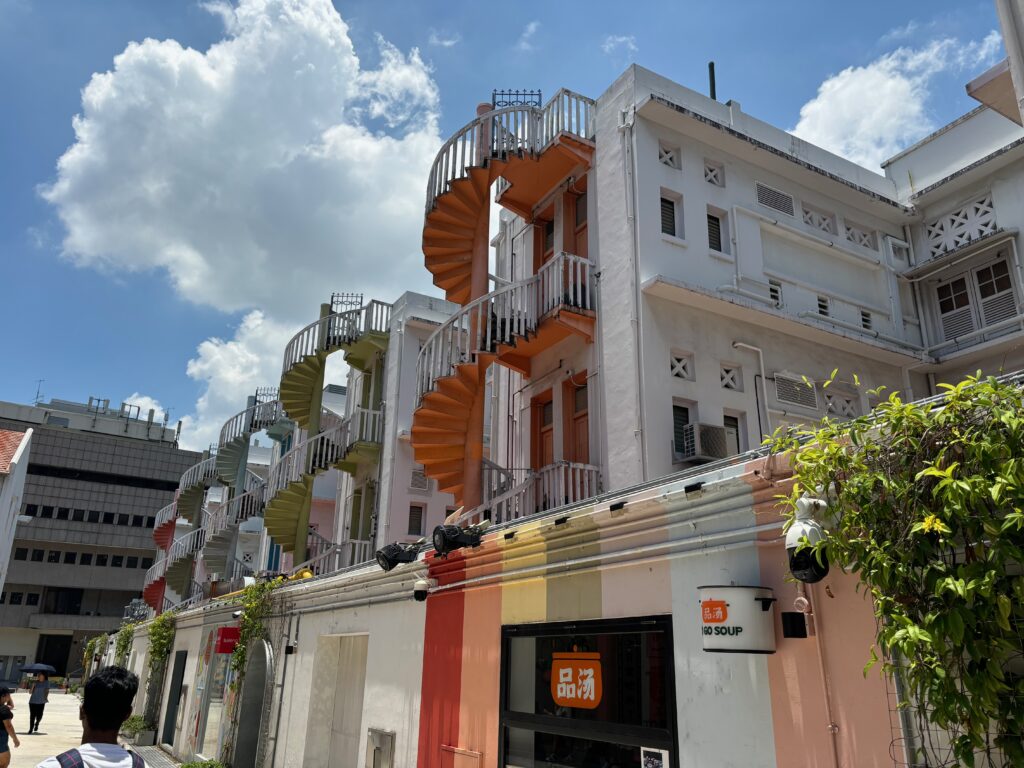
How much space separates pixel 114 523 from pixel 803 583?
60.5 metres

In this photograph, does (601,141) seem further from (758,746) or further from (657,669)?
(758,746)

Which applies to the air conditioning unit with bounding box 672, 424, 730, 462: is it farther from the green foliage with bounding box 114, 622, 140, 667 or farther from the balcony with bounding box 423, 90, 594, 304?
the green foliage with bounding box 114, 622, 140, 667

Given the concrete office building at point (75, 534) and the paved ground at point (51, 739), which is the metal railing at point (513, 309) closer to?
the paved ground at point (51, 739)

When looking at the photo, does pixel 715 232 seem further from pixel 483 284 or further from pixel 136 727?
pixel 136 727

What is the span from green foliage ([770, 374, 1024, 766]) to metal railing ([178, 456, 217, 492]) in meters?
27.4

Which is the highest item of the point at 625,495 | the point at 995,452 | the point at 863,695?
the point at 625,495

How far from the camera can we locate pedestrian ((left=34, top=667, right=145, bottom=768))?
129 inches

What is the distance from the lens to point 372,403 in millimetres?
19406

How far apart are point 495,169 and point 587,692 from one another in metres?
9.00

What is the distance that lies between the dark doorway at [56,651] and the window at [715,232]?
5553 cm

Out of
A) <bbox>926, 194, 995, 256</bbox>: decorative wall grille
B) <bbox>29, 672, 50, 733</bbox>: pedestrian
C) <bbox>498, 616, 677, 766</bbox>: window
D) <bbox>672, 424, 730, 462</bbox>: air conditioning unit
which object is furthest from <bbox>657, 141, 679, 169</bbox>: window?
<bbox>29, 672, 50, 733</bbox>: pedestrian

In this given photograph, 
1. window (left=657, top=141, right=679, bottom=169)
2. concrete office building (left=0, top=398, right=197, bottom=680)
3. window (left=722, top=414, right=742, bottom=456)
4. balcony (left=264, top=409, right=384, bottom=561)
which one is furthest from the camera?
concrete office building (left=0, top=398, right=197, bottom=680)

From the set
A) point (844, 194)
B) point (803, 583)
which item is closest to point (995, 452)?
point (803, 583)

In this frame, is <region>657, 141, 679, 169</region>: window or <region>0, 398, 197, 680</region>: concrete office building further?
<region>0, 398, 197, 680</region>: concrete office building
